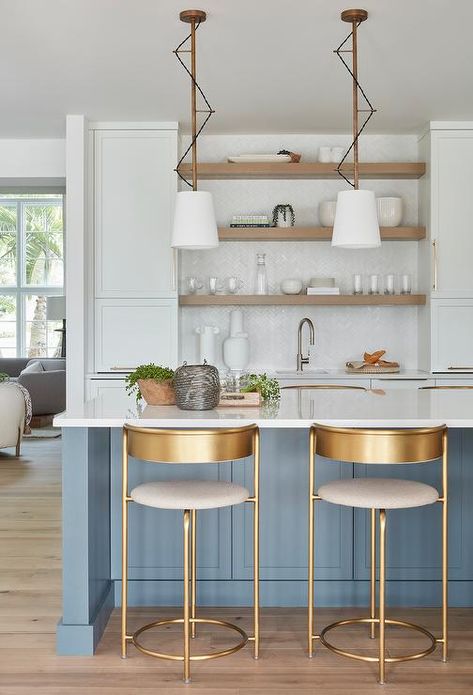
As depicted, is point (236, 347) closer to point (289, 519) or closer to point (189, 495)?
point (289, 519)

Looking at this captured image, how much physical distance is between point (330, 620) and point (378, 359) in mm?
3001

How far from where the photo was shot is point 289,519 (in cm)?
377

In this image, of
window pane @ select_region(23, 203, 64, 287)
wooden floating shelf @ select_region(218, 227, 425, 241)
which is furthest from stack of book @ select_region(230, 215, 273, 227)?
window pane @ select_region(23, 203, 64, 287)

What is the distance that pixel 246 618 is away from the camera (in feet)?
12.1

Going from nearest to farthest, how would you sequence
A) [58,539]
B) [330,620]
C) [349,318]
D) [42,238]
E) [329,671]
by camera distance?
[329,671] < [330,620] < [58,539] < [349,318] < [42,238]

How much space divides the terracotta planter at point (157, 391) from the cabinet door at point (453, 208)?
3.16 m

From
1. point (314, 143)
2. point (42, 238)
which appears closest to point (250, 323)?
point (314, 143)

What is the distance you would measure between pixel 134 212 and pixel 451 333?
2515 millimetres

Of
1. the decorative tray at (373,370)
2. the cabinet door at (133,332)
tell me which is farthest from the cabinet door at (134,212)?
the decorative tray at (373,370)

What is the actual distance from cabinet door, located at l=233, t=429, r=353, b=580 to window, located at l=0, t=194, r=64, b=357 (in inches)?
350

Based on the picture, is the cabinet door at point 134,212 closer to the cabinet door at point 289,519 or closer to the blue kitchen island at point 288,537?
the blue kitchen island at point 288,537

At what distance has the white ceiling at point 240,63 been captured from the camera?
13.8ft

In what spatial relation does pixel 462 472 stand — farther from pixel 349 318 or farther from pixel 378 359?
pixel 349 318

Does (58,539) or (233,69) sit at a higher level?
(233,69)
